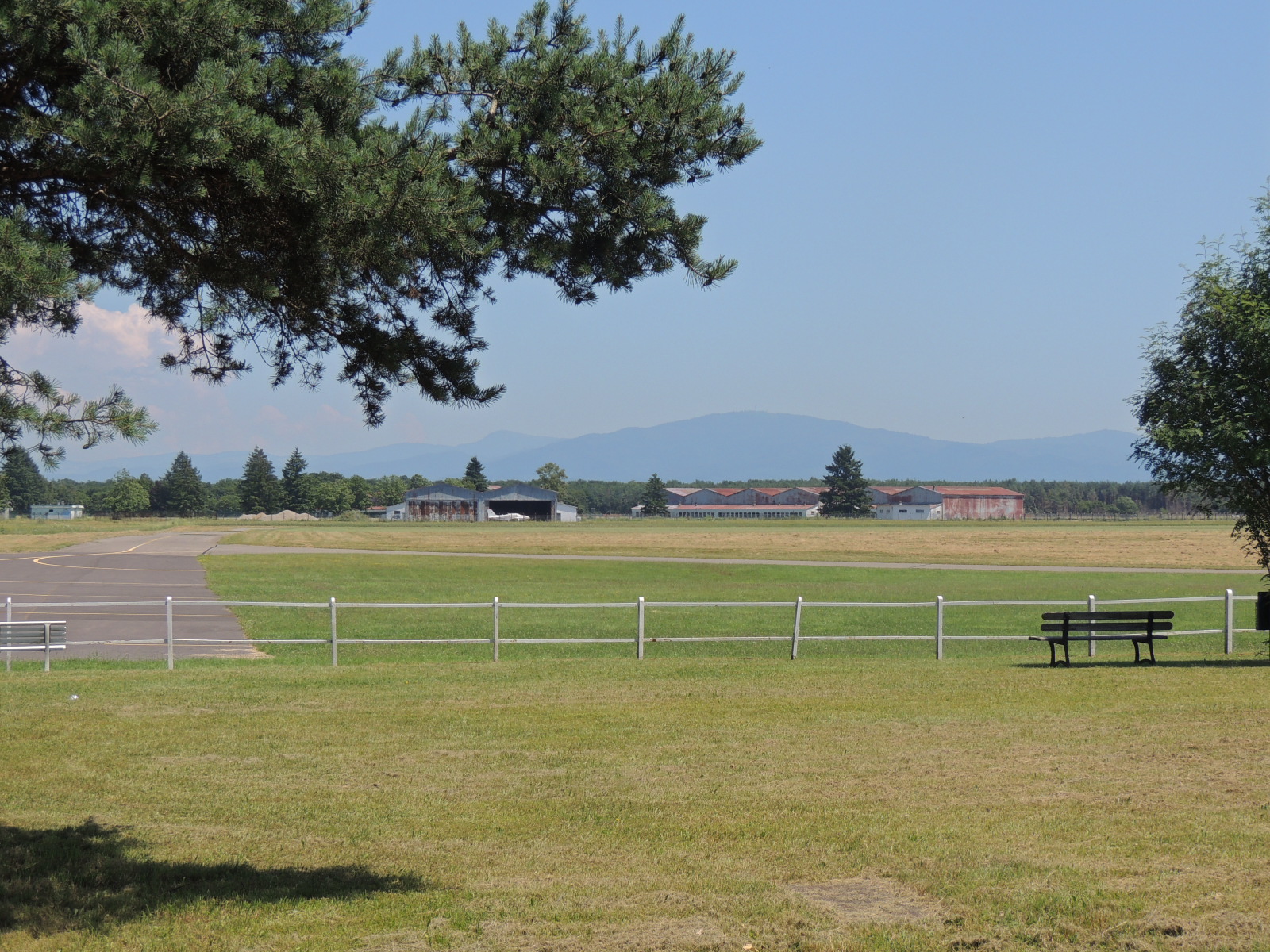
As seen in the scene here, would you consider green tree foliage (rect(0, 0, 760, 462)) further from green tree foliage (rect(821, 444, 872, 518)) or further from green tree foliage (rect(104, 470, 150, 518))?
green tree foliage (rect(104, 470, 150, 518))

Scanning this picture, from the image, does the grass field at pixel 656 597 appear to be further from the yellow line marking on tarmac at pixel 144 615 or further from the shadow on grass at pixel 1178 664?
the shadow on grass at pixel 1178 664

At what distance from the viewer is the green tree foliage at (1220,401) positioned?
62.1ft

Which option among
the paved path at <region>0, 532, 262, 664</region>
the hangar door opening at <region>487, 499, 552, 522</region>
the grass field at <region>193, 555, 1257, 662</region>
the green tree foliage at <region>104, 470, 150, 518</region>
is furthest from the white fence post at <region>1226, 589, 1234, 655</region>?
the green tree foliage at <region>104, 470, 150, 518</region>

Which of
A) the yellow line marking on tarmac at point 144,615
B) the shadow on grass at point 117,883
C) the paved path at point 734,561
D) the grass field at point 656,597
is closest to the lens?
the shadow on grass at point 117,883

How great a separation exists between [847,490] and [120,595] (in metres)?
160

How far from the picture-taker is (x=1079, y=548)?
75188mm

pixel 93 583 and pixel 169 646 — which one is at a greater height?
pixel 169 646

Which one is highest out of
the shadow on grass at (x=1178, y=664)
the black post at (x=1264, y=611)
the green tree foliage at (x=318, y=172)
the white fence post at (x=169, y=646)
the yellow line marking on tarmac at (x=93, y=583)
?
the green tree foliage at (x=318, y=172)

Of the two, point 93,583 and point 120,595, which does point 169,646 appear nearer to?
point 120,595

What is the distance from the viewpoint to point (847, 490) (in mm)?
186125

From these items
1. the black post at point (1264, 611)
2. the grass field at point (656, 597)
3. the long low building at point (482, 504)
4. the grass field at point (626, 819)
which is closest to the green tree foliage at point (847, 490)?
the long low building at point (482, 504)

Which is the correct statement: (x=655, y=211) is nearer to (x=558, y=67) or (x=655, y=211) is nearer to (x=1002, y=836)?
(x=558, y=67)

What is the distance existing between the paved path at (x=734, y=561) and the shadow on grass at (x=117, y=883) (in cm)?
4813

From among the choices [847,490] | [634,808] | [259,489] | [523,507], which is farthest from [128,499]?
[634,808]
